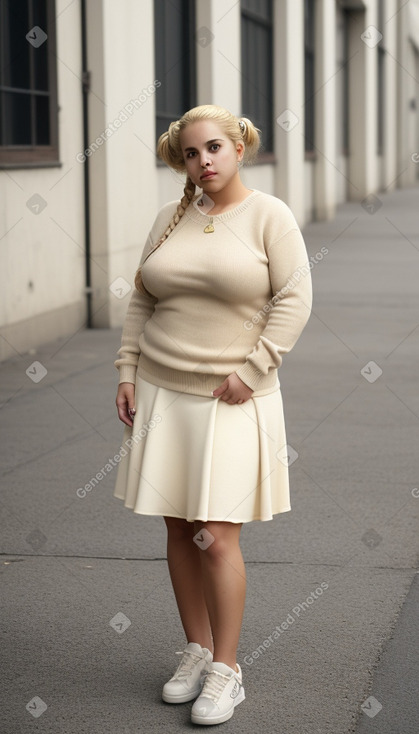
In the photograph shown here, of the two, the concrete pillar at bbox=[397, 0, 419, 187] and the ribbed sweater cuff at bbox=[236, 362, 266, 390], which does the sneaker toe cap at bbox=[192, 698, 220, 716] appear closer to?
the ribbed sweater cuff at bbox=[236, 362, 266, 390]

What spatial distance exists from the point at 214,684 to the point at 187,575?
0.35m

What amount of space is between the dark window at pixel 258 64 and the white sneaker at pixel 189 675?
16957mm

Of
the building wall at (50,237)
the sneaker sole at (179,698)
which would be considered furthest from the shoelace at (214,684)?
the building wall at (50,237)

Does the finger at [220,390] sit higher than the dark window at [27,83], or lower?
higher

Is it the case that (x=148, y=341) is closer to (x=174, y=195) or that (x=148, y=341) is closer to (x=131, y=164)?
(x=131, y=164)

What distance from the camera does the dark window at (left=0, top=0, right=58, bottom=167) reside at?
10523 mm

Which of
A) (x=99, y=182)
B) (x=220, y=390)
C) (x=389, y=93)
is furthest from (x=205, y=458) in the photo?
(x=389, y=93)

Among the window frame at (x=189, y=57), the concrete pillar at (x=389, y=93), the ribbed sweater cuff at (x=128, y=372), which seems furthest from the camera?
the concrete pillar at (x=389, y=93)

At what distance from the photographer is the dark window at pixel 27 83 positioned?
10523 millimetres

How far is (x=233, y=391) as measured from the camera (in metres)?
3.54

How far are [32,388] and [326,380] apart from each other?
7.35 feet

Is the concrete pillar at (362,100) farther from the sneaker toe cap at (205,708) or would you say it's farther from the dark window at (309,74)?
the sneaker toe cap at (205,708)

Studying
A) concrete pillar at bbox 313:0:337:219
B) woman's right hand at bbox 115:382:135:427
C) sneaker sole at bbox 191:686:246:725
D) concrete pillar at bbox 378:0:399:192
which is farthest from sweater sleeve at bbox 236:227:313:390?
concrete pillar at bbox 378:0:399:192

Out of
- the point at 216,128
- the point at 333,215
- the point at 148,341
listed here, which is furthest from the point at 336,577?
the point at 333,215
